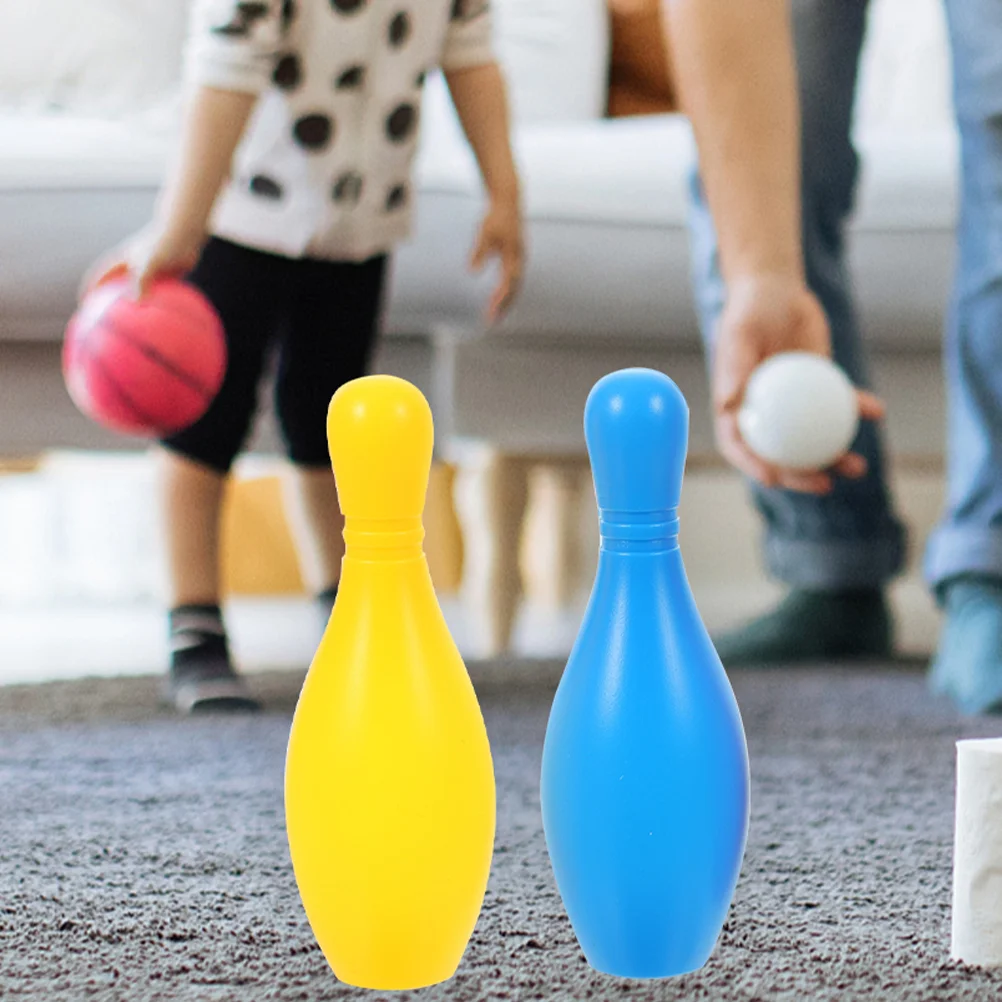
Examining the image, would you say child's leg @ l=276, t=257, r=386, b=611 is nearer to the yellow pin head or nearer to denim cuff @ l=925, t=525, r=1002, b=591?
denim cuff @ l=925, t=525, r=1002, b=591

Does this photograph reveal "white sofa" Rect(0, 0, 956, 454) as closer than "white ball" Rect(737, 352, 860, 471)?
No

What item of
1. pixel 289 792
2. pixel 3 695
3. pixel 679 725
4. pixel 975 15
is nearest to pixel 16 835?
pixel 289 792

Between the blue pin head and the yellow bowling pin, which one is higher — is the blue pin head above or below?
above

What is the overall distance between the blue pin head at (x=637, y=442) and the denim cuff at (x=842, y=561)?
924 millimetres

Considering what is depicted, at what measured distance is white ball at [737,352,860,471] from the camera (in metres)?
0.91

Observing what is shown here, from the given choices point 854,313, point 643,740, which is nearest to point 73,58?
point 854,313

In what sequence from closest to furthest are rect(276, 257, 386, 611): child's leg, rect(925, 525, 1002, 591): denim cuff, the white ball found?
the white ball
rect(925, 525, 1002, 591): denim cuff
rect(276, 257, 386, 611): child's leg

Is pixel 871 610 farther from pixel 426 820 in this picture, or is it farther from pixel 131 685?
pixel 426 820

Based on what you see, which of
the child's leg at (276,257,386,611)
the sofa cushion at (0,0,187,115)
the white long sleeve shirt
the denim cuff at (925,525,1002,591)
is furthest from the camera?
the sofa cushion at (0,0,187,115)

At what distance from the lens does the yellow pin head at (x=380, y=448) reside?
0.42 meters

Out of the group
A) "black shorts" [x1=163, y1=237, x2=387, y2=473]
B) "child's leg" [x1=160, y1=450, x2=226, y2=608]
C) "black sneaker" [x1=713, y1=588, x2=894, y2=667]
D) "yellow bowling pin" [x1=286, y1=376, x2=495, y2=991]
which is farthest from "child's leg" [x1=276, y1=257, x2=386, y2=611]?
"yellow bowling pin" [x1=286, y1=376, x2=495, y2=991]

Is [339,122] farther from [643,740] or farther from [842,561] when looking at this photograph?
[643,740]

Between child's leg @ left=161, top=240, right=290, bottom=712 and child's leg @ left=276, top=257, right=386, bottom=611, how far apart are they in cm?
5

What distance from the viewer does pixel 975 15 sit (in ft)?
3.23
